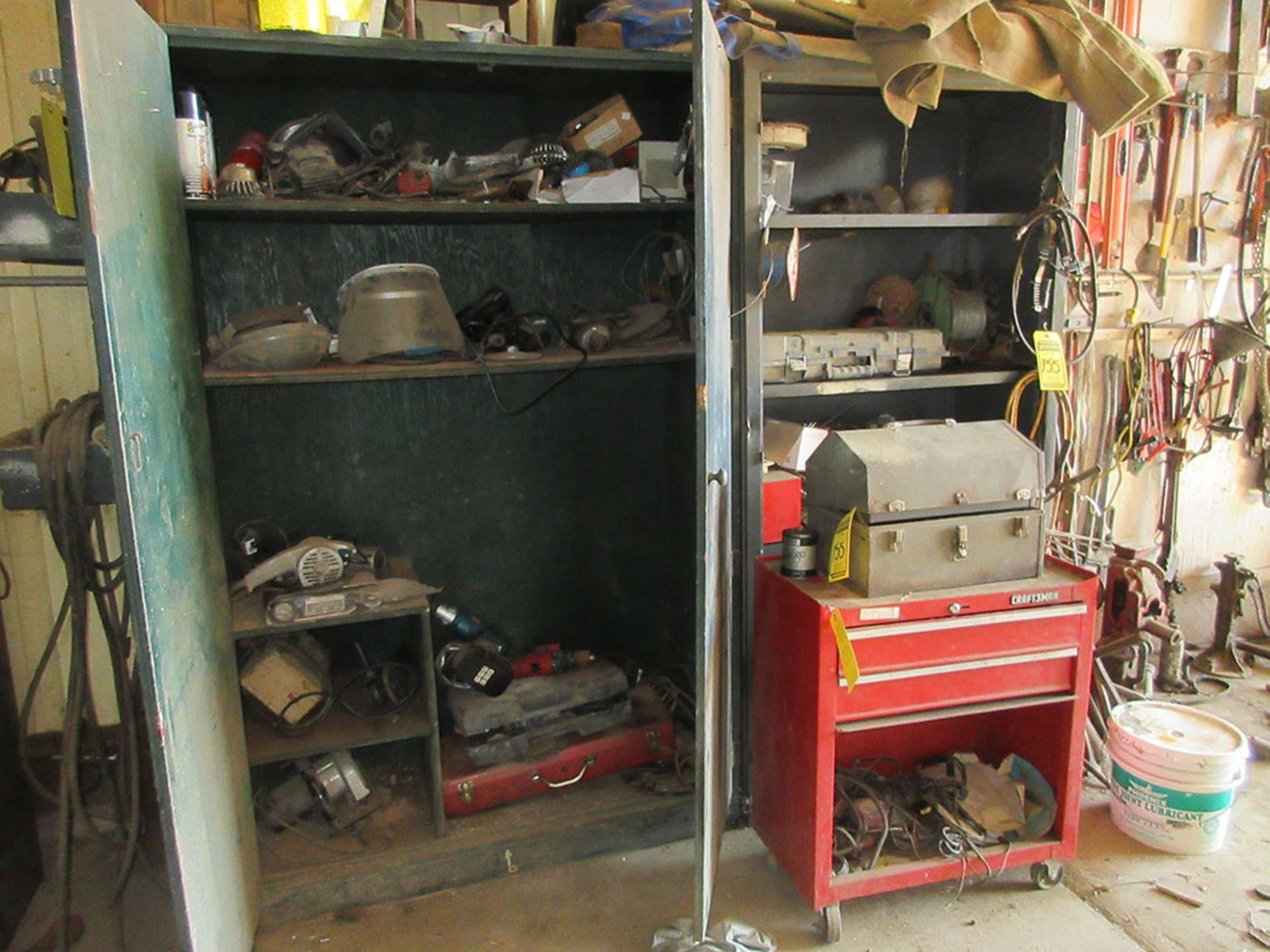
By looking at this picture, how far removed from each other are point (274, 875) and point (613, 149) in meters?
1.84

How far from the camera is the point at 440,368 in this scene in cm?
185

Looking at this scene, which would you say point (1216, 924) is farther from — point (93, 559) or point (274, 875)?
point (93, 559)

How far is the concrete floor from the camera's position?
1.81 metres

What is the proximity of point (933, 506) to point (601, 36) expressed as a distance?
4.09 feet

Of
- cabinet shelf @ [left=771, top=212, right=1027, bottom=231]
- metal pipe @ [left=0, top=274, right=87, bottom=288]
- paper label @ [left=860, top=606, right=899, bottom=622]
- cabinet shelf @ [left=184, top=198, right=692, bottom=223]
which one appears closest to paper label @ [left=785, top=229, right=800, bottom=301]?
cabinet shelf @ [left=771, top=212, right=1027, bottom=231]

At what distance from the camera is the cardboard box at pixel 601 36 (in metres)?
1.84

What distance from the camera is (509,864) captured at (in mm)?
2023

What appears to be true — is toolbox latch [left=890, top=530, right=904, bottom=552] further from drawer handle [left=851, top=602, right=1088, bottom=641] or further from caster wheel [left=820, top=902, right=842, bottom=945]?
caster wheel [left=820, top=902, right=842, bottom=945]

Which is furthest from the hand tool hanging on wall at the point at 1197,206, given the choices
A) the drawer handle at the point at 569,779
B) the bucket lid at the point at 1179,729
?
the drawer handle at the point at 569,779

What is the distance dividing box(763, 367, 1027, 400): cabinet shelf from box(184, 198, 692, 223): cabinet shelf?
492 millimetres

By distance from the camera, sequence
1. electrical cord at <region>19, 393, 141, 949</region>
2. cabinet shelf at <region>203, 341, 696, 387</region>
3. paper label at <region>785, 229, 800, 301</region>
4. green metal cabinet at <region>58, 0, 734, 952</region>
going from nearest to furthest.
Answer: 1. green metal cabinet at <region>58, 0, 734, 952</region>
2. electrical cord at <region>19, 393, 141, 949</region>
3. cabinet shelf at <region>203, 341, 696, 387</region>
4. paper label at <region>785, 229, 800, 301</region>

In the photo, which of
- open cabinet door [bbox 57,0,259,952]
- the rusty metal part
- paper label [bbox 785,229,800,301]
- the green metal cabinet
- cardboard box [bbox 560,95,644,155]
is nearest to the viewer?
open cabinet door [bbox 57,0,259,952]

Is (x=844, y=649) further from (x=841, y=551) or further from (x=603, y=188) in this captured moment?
(x=603, y=188)

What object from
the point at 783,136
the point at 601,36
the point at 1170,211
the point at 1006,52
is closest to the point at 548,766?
the point at 783,136
